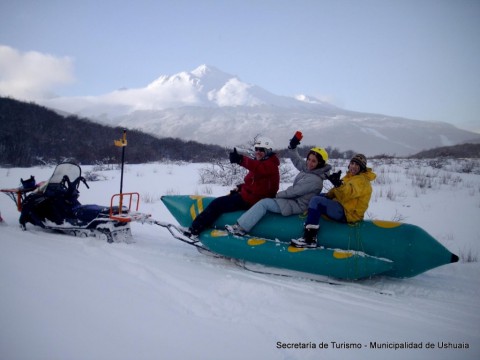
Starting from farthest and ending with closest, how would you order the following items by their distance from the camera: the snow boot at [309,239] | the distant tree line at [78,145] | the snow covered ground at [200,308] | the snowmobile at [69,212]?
1. the distant tree line at [78,145]
2. the snowmobile at [69,212]
3. the snow boot at [309,239]
4. the snow covered ground at [200,308]

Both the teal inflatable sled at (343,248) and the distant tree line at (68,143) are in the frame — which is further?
the distant tree line at (68,143)

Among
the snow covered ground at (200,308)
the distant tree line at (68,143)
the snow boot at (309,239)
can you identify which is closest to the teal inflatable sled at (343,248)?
the snow boot at (309,239)

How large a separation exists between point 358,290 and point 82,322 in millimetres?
→ 3184

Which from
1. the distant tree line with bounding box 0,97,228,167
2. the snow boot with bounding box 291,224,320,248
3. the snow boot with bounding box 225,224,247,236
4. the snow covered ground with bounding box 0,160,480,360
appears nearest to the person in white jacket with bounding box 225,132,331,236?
the snow boot with bounding box 225,224,247,236

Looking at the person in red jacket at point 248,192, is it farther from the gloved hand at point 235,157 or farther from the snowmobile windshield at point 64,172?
the snowmobile windshield at point 64,172

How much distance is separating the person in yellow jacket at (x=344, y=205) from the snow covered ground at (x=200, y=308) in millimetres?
659

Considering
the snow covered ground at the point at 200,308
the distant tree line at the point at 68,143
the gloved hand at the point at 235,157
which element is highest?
the distant tree line at the point at 68,143

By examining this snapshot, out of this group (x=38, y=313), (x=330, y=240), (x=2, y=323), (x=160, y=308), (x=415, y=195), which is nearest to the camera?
(x=2, y=323)

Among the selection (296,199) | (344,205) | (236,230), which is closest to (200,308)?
(236,230)

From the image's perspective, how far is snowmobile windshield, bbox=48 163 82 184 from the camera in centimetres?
587

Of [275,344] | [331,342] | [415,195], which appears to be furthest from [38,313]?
[415,195]

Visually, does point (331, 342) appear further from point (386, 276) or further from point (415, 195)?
point (415, 195)

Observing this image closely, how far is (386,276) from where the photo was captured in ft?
15.1

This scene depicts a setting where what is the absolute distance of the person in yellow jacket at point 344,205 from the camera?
4.43 m
